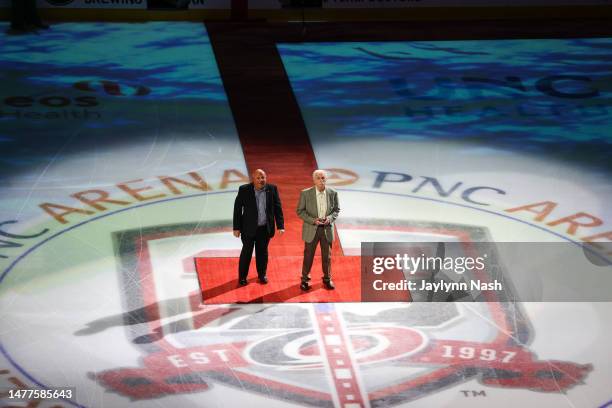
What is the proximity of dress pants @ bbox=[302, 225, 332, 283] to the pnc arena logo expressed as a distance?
1.26 feet

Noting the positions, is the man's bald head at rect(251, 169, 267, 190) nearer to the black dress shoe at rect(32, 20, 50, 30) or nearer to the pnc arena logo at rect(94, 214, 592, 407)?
the pnc arena logo at rect(94, 214, 592, 407)

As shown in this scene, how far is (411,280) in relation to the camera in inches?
395

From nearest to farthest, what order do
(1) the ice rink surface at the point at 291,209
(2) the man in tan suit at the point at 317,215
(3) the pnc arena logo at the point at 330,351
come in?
(3) the pnc arena logo at the point at 330,351 < (1) the ice rink surface at the point at 291,209 < (2) the man in tan suit at the point at 317,215

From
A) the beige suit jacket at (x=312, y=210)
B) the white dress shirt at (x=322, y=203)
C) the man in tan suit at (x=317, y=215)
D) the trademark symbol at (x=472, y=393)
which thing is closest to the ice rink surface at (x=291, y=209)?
the trademark symbol at (x=472, y=393)

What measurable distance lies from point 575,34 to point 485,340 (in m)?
10.8

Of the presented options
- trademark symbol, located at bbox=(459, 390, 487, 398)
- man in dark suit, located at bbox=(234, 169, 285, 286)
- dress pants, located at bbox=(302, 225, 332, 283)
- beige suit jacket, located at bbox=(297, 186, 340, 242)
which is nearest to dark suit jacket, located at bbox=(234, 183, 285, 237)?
man in dark suit, located at bbox=(234, 169, 285, 286)

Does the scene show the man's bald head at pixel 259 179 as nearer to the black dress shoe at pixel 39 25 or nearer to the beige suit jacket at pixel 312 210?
the beige suit jacket at pixel 312 210

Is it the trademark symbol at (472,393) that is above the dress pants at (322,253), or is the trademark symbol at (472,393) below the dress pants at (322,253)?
below

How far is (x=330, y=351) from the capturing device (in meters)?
8.76

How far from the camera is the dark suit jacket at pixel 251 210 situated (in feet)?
31.6

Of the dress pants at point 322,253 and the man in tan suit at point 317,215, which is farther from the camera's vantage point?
the dress pants at point 322,253

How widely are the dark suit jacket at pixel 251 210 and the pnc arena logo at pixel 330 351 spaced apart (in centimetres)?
76

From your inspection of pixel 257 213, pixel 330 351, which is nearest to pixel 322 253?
pixel 257 213

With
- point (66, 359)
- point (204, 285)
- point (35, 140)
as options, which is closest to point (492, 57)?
point (35, 140)
